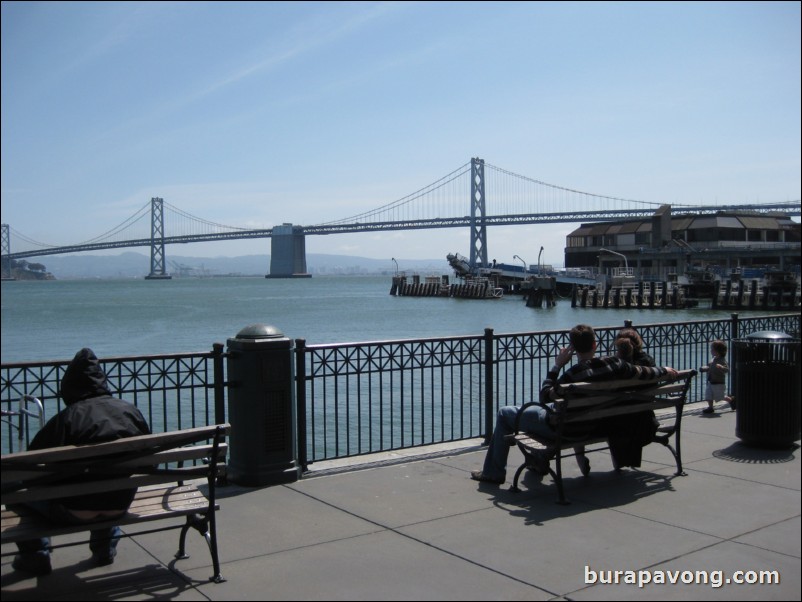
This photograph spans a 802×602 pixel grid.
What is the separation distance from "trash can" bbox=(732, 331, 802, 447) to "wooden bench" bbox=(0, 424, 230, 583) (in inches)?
184

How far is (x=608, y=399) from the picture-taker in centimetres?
601

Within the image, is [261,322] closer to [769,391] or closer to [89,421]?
[769,391]

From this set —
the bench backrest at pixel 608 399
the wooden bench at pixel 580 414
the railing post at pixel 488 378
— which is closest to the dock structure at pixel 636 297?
the railing post at pixel 488 378

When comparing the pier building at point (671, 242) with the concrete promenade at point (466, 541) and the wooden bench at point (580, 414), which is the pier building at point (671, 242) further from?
the concrete promenade at point (466, 541)

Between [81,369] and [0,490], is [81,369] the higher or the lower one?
the higher one

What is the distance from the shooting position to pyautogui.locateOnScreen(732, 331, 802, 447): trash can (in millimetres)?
6977

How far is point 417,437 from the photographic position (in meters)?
13.9

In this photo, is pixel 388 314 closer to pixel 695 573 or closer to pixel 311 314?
pixel 311 314

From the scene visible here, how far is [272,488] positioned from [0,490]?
2.59 metres

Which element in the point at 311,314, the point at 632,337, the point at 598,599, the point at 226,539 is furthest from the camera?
the point at 311,314

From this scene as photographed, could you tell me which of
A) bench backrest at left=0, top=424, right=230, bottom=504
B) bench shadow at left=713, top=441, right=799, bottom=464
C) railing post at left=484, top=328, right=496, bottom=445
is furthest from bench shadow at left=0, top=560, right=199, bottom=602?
bench shadow at left=713, top=441, right=799, bottom=464

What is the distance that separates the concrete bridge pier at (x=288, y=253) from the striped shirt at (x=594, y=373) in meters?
115

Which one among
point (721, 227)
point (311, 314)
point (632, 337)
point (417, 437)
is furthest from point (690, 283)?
point (632, 337)

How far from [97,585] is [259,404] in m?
2.08
